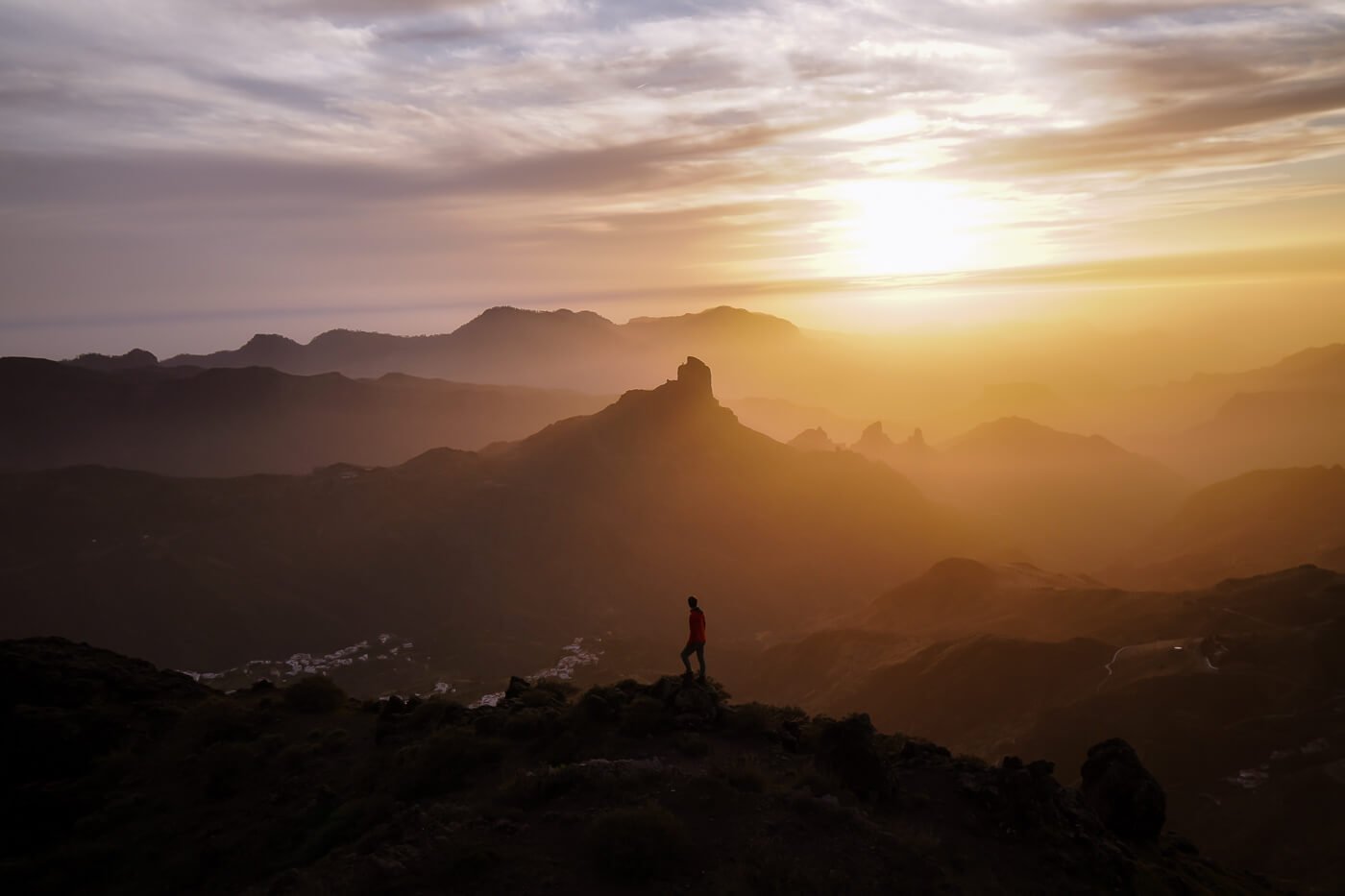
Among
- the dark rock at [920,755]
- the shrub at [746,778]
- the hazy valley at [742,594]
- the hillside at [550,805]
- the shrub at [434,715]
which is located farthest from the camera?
the hazy valley at [742,594]

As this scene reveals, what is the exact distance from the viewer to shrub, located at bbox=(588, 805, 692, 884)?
15.1 metres

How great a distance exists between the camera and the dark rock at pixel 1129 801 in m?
23.2

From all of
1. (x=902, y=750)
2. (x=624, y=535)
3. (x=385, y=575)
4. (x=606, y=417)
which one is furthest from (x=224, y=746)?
(x=606, y=417)

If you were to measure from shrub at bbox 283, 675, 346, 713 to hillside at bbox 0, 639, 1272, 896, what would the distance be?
104cm

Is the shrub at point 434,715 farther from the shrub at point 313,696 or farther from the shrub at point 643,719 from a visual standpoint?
the shrub at point 643,719

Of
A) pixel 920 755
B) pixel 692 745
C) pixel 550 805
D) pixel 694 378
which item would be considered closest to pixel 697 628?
pixel 692 745

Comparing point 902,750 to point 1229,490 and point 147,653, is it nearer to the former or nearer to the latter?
point 147,653

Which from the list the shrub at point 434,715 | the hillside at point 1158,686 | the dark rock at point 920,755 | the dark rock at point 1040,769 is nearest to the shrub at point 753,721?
the dark rock at point 920,755

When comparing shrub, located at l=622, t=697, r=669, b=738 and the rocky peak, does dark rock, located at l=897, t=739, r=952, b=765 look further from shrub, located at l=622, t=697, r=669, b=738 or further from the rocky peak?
the rocky peak

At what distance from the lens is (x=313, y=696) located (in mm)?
30141

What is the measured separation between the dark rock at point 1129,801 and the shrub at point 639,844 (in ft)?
46.9

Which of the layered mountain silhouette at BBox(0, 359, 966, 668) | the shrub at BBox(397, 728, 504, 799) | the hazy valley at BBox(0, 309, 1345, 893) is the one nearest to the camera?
the shrub at BBox(397, 728, 504, 799)

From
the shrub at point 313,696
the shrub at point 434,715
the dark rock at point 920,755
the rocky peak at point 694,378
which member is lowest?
the shrub at point 313,696

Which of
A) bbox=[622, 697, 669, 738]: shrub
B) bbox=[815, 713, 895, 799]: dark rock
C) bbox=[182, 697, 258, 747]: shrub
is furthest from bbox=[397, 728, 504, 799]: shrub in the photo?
bbox=[815, 713, 895, 799]: dark rock
